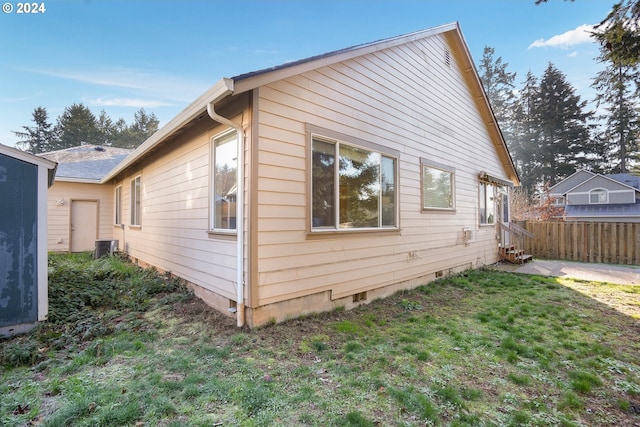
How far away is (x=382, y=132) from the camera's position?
5.60 m

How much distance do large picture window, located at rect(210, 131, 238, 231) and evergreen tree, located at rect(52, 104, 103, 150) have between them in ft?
116

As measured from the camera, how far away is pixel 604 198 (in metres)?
23.0

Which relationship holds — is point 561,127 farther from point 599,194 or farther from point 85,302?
point 85,302

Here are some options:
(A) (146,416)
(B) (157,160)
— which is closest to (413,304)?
(A) (146,416)

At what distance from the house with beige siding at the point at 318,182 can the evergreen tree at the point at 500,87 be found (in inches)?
1065

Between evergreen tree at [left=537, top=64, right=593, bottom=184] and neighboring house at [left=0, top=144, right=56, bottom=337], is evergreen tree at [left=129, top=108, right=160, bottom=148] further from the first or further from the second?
evergreen tree at [left=537, top=64, right=593, bottom=184]

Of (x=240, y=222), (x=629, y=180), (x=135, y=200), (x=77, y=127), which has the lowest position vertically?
(x=240, y=222)

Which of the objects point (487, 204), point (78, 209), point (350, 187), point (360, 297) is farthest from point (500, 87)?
point (78, 209)

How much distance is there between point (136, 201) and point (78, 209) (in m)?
4.73

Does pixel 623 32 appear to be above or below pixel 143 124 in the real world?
below

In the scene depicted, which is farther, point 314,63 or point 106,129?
point 106,129

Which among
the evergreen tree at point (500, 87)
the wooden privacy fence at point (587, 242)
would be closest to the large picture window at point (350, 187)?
the wooden privacy fence at point (587, 242)

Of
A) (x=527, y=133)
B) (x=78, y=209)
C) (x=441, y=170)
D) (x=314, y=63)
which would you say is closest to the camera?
(x=314, y=63)

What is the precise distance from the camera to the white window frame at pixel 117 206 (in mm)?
11242
